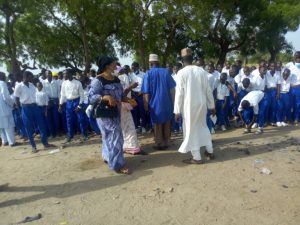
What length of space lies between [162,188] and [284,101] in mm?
5902

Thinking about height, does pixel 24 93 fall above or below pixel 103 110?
above

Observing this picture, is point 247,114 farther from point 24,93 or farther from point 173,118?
point 24,93

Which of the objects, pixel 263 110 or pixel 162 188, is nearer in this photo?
pixel 162 188

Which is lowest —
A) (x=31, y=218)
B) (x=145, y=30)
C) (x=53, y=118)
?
(x=31, y=218)

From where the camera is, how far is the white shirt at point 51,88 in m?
9.92

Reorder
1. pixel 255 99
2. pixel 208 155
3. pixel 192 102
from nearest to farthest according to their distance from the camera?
pixel 192 102
pixel 208 155
pixel 255 99

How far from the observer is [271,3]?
80.2ft

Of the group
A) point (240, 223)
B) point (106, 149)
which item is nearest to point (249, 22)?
point (106, 149)

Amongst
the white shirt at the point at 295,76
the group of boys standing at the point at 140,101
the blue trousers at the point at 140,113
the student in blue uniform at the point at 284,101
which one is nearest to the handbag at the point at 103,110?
the group of boys standing at the point at 140,101

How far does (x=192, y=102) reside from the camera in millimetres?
6004

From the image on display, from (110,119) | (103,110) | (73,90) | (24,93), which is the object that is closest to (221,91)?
(73,90)

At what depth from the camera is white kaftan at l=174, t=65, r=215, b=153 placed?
600 centimetres

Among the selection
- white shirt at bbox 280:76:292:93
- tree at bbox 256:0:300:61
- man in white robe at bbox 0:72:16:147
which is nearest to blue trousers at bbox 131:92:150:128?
man in white robe at bbox 0:72:16:147

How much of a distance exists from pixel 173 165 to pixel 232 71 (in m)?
4.70
